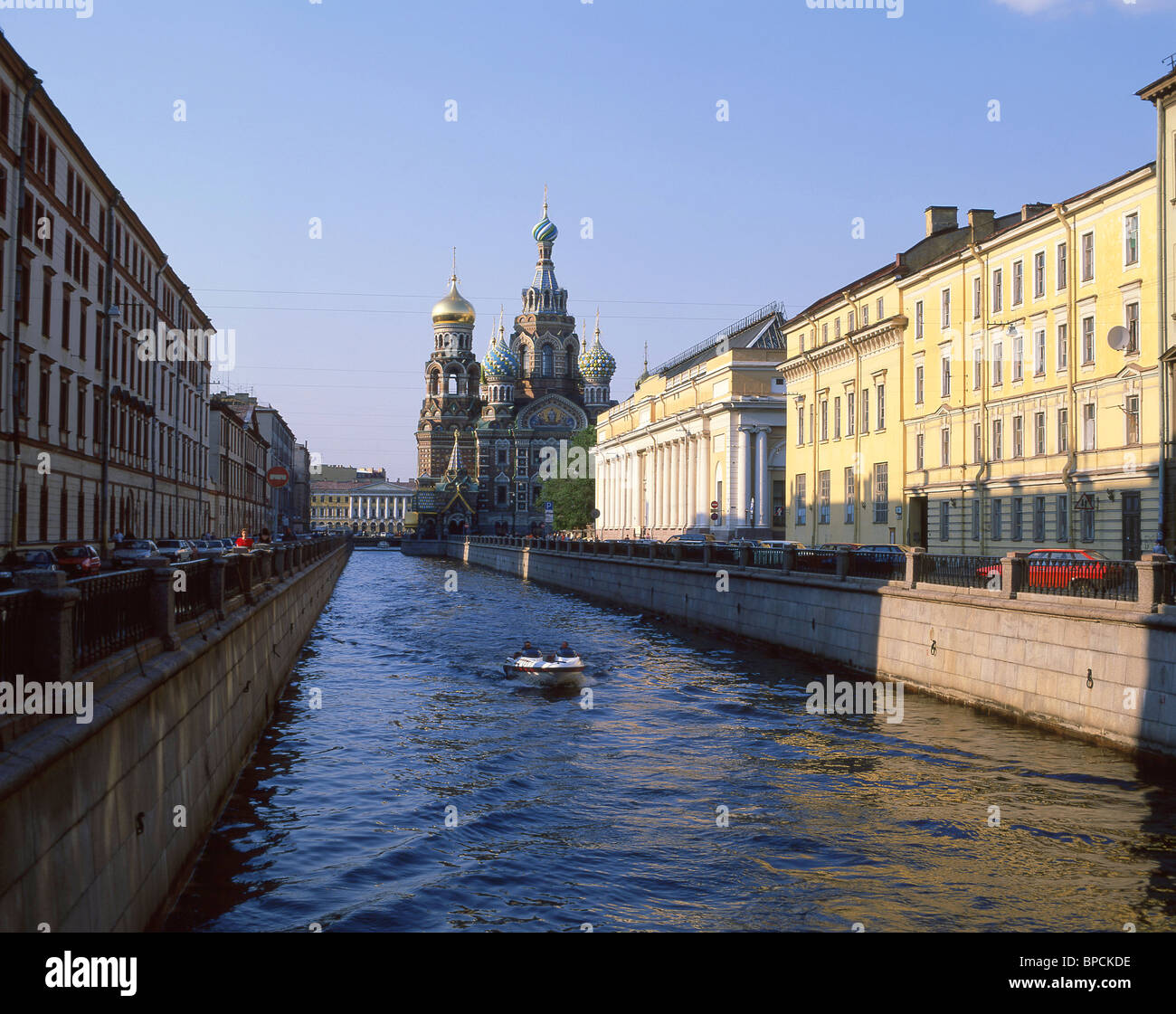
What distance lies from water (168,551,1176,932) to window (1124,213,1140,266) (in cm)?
1657

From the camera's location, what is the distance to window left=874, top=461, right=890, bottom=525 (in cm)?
5344

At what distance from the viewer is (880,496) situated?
54.1m

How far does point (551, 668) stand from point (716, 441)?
5366 centimetres

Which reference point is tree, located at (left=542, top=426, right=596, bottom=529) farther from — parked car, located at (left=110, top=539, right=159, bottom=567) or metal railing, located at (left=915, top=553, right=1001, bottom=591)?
metal railing, located at (left=915, top=553, right=1001, bottom=591)

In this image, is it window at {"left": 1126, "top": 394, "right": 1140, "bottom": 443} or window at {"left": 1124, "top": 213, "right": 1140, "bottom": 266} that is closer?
window at {"left": 1124, "top": 213, "right": 1140, "bottom": 266}

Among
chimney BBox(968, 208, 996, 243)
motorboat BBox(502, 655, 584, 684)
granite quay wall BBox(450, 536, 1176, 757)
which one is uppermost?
chimney BBox(968, 208, 996, 243)

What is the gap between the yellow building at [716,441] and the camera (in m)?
79.2

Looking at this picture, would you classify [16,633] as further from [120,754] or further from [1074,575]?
[1074,575]

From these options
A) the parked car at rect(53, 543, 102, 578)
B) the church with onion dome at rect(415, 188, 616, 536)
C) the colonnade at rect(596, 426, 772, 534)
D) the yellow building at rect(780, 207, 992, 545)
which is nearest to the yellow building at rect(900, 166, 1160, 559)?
the yellow building at rect(780, 207, 992, 545)

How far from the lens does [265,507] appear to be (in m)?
136

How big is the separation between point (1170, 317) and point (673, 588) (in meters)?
22.3

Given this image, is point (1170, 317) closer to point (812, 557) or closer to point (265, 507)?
point (812, 557)

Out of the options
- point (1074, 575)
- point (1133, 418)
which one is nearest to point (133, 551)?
point (1074, 575)
